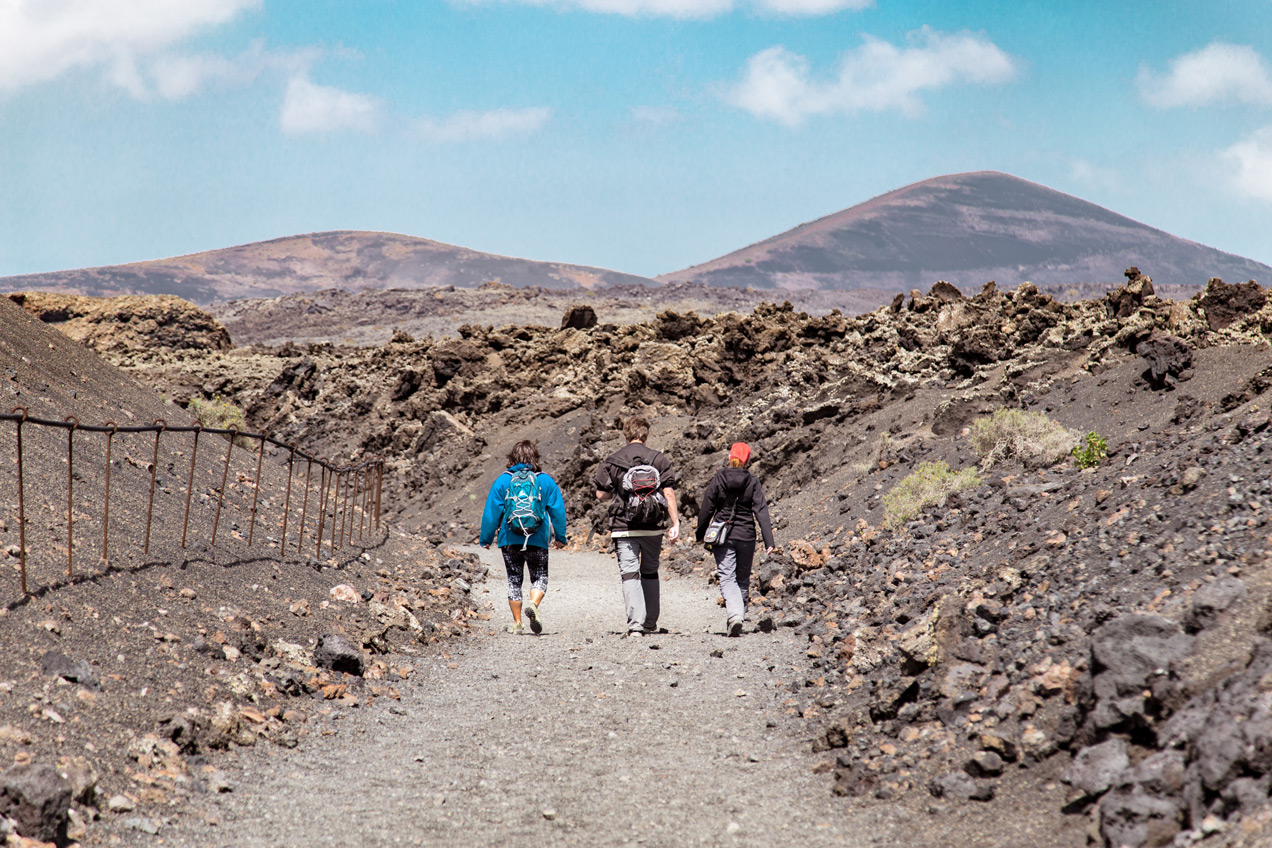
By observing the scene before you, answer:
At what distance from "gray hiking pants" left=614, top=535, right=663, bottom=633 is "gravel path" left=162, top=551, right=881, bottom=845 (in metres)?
0.63

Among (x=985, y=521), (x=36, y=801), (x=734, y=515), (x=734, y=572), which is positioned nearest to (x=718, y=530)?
(x=734, y=515)

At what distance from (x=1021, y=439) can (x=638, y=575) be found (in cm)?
560

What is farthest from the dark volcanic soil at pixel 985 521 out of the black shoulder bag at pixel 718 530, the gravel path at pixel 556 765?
the black shoulder bag at pixel 718 530

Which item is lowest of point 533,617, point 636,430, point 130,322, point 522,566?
point 533,617

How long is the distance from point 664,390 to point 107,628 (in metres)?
17.5

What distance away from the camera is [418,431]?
1003 inches

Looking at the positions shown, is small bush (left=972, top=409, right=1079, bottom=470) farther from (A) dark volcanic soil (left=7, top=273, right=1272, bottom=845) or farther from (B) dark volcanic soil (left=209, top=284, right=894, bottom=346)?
(B) dark volcanic soil (left=209, top=284, right=894, bottom=346)

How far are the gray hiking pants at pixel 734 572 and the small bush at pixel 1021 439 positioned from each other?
13.1ft

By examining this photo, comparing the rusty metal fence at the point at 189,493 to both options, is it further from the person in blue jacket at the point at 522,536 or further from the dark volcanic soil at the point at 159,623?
the person in blue jacket at the point at 522,536

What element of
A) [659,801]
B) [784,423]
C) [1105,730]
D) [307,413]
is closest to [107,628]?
[659,801]

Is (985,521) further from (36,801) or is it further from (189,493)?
(36,801)

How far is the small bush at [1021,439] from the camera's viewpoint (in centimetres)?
1061

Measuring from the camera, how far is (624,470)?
7.95 metres

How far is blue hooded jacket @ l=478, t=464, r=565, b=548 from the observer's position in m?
8.09
